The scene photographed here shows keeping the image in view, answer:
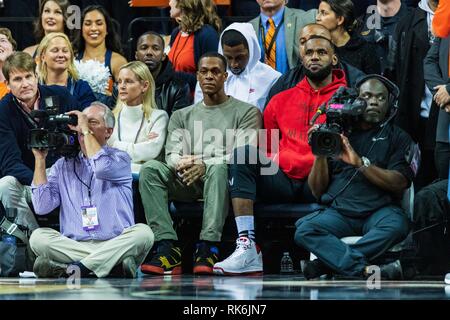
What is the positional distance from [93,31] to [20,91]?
1311 mm

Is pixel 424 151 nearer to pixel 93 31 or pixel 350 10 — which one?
pixel 350 10

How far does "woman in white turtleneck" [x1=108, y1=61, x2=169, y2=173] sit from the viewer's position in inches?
328

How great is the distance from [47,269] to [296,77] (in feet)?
7.40

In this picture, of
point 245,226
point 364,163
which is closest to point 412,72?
point 364,163

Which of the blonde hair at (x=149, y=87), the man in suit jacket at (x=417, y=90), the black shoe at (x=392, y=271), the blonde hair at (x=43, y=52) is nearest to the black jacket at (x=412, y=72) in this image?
the man in suit jacket at (x=417, y=90)

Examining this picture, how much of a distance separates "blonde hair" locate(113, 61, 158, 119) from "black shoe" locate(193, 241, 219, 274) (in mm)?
1210

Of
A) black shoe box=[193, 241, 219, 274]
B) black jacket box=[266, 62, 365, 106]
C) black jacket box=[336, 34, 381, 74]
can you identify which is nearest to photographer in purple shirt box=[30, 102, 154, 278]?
black shoe box=[193, 241, 219, 274]

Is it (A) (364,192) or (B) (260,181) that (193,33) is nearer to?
(B) (260,181)

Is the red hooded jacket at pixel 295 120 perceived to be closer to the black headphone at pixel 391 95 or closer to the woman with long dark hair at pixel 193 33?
the black headphone at pixel 391 95

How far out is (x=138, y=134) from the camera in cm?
844

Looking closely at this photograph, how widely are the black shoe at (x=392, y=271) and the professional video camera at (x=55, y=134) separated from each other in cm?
213

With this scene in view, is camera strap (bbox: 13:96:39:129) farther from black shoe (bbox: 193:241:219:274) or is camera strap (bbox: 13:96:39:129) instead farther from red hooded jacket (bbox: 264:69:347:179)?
red hooded jacket (bbox: 264:69:347:179)

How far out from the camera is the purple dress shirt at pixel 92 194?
7.55 m

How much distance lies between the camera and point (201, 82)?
8273mm
